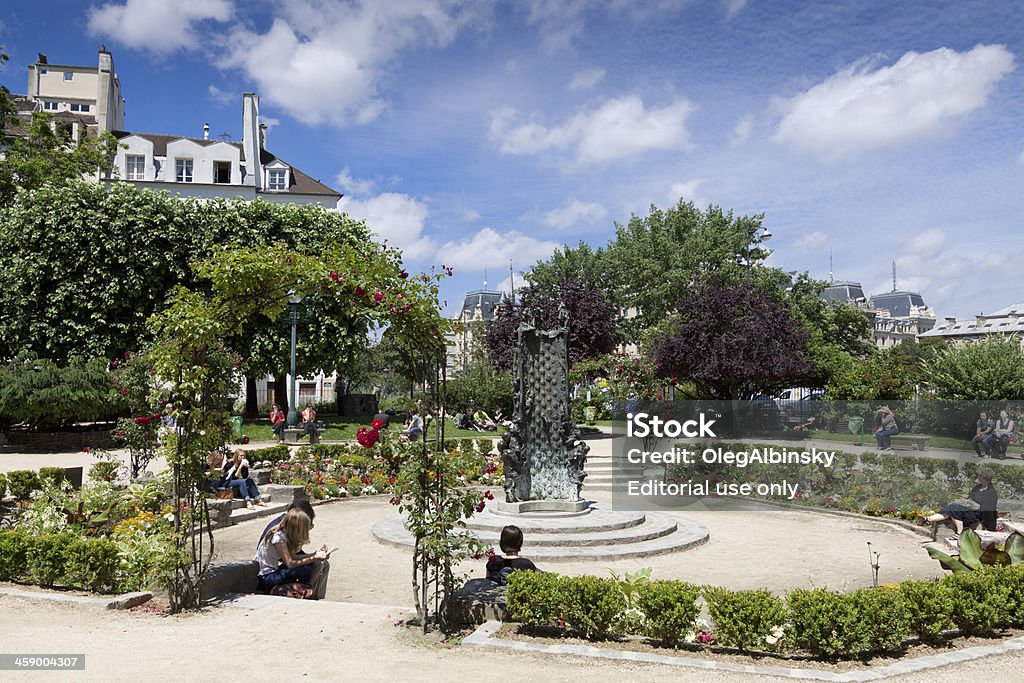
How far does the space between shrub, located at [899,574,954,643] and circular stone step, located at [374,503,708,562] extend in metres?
4.80

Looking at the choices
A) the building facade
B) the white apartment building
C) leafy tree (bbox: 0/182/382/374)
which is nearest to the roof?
the white apartment building

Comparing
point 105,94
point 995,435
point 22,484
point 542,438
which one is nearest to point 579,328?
point 995,435

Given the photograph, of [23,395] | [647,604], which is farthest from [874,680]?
[23,395]

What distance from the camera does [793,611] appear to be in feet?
21.0

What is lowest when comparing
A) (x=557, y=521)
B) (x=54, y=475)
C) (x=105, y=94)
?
(x=557, y=521)

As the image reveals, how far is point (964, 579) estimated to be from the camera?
7000 millimetres

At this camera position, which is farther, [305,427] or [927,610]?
[305,427]

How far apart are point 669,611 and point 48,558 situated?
270 inches

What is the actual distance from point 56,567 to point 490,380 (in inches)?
938

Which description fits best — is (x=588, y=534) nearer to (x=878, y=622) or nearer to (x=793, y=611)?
(x=793, y=611)

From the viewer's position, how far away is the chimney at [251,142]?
159 ft

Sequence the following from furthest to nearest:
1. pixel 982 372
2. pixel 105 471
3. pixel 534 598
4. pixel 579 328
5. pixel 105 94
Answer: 1. pixel 105 94
2. pixel 579 328
3. pixel 982 372
4. pixel 105 471
5. pixel 534 598

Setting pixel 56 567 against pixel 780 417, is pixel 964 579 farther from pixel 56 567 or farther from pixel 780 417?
pixel 780 417

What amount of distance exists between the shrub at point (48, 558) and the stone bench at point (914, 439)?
1801 cm
